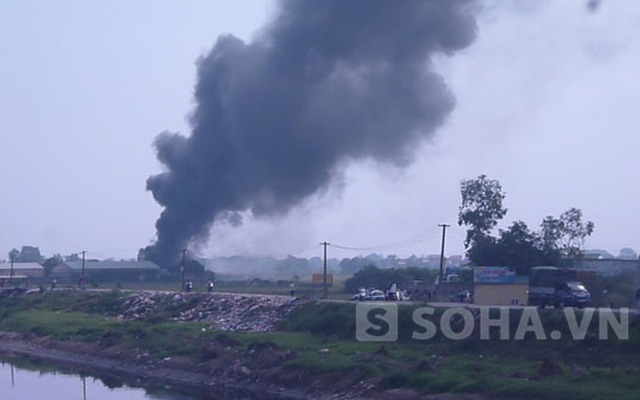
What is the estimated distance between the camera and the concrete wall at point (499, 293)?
52406 mm

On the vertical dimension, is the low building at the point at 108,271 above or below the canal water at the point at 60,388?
above

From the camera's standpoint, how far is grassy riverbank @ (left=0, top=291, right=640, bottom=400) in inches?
1249

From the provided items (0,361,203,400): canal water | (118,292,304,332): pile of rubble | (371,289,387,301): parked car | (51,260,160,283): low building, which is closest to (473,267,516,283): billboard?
(371,289,387,301): parked car

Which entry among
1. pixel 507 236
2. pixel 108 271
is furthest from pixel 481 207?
pixel 108 271

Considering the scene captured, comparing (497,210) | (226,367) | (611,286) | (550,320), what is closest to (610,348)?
(550,320)

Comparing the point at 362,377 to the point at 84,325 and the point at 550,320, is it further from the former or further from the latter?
the point at 84,325

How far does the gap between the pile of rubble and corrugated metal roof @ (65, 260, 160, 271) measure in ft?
104

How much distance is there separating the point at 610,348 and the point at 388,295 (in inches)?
1137

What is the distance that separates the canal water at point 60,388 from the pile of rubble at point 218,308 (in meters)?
8.14

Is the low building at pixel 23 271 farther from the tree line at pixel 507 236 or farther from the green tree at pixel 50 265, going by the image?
the tree line at pixel 507 236

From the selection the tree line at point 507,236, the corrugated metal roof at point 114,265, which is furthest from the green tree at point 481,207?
the corrugated metal roof at point 114,265

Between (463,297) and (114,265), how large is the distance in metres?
69.8

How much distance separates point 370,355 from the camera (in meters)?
39.8

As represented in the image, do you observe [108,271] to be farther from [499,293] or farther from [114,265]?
[499,293]
